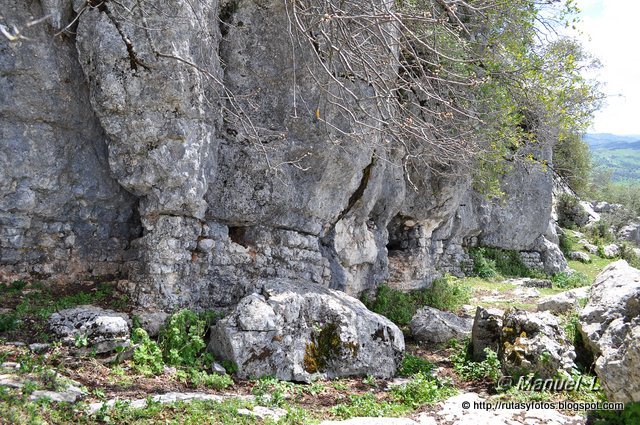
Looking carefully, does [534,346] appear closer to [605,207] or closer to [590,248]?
[590,248]

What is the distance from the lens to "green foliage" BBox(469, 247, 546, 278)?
16.5 metres

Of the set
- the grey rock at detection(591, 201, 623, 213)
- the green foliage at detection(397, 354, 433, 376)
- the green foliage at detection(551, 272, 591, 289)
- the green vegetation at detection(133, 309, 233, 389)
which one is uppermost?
the grey rock at detection(591, 201, 623, 213)

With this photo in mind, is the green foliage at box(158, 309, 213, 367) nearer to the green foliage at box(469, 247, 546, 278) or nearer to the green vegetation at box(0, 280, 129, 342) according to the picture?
the green vegetation at box(0, 280, 129, 342)

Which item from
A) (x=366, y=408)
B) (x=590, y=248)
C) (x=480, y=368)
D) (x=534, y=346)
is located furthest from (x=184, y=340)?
(x=590, y=248)

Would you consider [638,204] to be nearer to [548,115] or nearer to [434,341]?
[548,115]

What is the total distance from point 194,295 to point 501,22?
861 cm

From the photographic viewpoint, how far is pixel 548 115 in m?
10.7

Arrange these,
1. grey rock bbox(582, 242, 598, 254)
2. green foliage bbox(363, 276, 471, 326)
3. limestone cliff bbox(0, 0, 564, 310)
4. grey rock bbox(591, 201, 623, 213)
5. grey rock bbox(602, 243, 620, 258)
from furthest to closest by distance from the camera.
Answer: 1. grey rock bbox(591, 201, 623, 213)
2. grey rock bbox(582, 242, 598, 254)
3. grey rock bbox(602, 243, 620, 258)
4. green foliage bbox(363, 276, 471, 326)
5. limestone cliff bbox(0, 0, 564, 310)

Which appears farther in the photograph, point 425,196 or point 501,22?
point 425,196

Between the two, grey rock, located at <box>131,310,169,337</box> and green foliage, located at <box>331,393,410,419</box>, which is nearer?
green foliage, located at <box>331,393,410,419</box>

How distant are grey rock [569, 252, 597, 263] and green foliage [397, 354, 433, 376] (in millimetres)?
14951

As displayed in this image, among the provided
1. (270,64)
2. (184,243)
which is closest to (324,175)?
(270,64)

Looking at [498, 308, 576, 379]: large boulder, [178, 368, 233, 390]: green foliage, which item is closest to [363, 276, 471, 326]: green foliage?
[498, 308, 576, 379]: large boulder

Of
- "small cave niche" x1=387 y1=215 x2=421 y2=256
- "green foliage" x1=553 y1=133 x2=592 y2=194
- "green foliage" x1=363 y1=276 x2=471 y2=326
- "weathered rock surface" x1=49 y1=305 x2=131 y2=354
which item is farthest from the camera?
"green foliage" x1=553 y1=133 x2=592 y2=194
